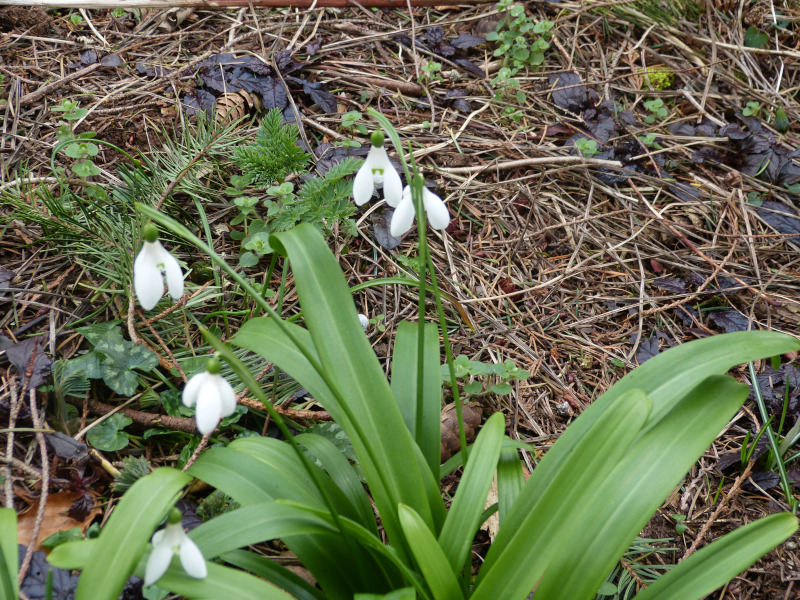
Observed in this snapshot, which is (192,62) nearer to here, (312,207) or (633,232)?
(312,207)

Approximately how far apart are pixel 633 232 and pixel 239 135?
1856mm

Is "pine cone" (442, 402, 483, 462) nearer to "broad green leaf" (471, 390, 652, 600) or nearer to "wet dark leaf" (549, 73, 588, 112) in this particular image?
"broad green leaf" (471, 390, 652, 600)

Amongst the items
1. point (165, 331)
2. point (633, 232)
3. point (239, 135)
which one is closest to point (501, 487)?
point (165, 331)

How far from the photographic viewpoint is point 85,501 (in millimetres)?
1661

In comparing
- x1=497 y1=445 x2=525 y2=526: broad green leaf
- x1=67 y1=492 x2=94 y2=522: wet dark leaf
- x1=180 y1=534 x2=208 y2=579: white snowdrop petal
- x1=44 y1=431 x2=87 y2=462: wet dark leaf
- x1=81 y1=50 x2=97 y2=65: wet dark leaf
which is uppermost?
x1=81 y1=50 x2=97 y2=65: wet dark leaf

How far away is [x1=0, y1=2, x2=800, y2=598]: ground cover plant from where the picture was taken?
1.45 metres

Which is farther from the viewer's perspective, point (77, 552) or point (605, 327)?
point (605, 327)

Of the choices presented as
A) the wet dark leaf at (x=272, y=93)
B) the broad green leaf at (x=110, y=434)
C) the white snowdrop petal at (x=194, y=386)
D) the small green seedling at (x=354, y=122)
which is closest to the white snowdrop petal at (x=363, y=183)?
the white snowdrop petal at (x=194, y=386)

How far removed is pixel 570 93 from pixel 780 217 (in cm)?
120

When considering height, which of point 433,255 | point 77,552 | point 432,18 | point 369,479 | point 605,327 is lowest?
point 605,327

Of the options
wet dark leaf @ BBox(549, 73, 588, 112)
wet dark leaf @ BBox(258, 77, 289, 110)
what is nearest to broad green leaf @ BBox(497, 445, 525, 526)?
wet dark leaf @ BBox(258, 77, 289, 110)

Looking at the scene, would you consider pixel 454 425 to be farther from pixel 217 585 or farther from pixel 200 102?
pixel 200 102

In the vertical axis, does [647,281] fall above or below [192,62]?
below

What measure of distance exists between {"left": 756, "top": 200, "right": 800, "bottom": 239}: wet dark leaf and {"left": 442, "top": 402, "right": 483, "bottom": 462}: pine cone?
1.80m
